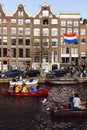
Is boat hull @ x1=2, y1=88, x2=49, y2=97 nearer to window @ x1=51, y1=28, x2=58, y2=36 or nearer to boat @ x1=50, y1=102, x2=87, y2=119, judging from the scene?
boat @ x1=50, y1=102, x2=87, y2=119

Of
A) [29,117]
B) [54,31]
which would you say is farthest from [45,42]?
[29,117]

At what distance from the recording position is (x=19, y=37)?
346ft

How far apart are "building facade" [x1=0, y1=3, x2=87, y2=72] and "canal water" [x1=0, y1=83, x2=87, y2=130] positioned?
4663 cm

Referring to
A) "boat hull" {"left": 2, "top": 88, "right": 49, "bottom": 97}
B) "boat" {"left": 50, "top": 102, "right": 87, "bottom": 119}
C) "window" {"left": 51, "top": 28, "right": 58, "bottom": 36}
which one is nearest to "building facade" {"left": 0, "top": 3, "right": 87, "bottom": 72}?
"window" {"left": 51, "top": 28, "right": 58, "bottom": 36}

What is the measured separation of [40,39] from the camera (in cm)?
10362

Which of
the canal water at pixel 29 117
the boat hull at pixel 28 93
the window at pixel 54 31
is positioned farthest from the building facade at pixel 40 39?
the canal water at pixel 29 117

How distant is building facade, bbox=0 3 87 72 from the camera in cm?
10481

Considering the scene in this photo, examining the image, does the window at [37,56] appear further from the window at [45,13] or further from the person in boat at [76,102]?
the person in boat at [76,102]

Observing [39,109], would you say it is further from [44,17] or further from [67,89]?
[44,17]

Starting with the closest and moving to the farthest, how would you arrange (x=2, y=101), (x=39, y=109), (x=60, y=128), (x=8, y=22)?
(x=60, y=128) → (x=39, y=109) → (x=2, y=101) → (x=8, y=22)

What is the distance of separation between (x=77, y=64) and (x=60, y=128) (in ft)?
227

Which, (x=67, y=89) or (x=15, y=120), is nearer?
(x=15, y=120)

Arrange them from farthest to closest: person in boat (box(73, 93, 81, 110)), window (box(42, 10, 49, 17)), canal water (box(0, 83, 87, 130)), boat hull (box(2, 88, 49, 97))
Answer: window (box(42, 10, 49, 17)) → boat hull (box(2, 88, 49, 97)) → person in boat (box(73, 93, 81, 110)) → canal water (box(0, 83, 87, 130))

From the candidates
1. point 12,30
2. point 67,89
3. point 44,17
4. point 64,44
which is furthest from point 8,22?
point 67,89
